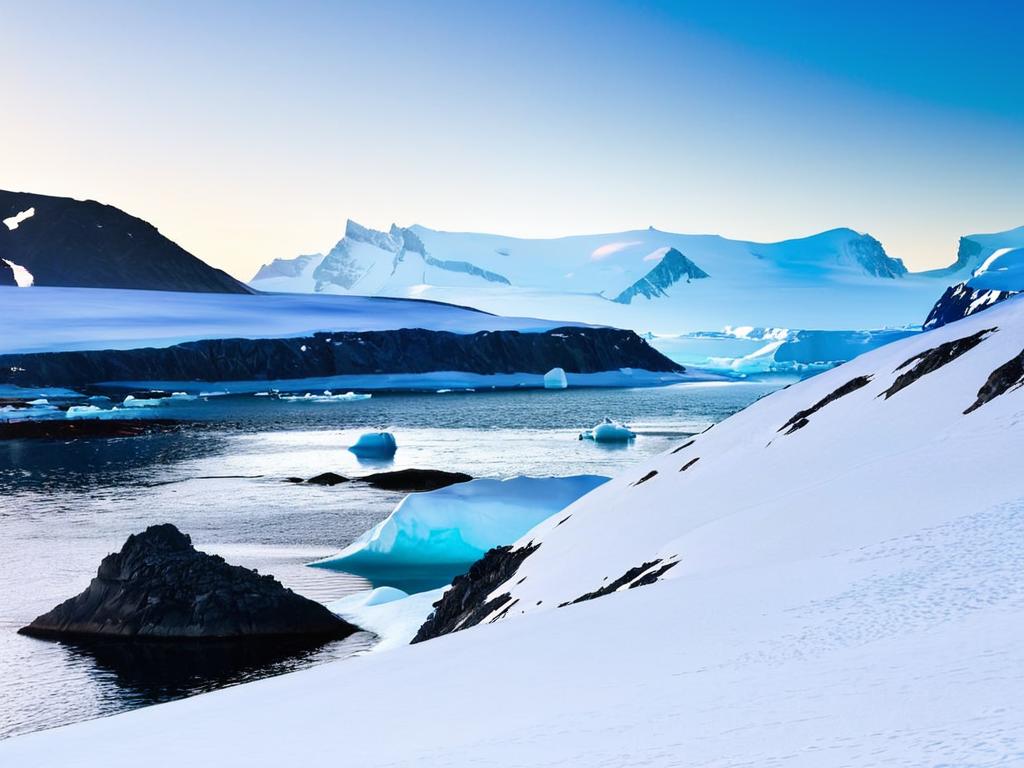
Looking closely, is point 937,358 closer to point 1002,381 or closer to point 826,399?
point 826,399

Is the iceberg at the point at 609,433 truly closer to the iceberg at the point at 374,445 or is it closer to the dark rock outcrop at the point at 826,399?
the iceberg at the point at 374,445

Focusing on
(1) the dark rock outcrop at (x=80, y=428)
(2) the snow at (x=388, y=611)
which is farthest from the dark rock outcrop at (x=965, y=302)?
(2) the snow at (x=388, y=611)

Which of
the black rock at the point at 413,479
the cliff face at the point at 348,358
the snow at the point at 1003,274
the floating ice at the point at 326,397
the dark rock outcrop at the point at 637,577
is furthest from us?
the cliff face at the point at 348,358

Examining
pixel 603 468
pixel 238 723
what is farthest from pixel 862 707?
pixel 603 468

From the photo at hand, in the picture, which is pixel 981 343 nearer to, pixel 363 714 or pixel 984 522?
pixel 984 522

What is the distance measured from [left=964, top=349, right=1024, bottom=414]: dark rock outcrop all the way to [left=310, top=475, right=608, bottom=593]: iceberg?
667 inches

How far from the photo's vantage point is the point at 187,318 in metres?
146

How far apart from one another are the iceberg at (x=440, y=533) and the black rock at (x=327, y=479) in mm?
17866

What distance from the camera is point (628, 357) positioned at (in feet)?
535

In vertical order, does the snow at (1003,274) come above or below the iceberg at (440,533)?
above

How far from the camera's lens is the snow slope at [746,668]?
169 inches

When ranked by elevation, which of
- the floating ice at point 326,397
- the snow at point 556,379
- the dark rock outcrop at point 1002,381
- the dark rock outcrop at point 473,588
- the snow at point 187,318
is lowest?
the dark rock outcrop at point 473,588

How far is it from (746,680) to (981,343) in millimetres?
11029

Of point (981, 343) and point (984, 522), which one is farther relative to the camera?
point (981, 343)
